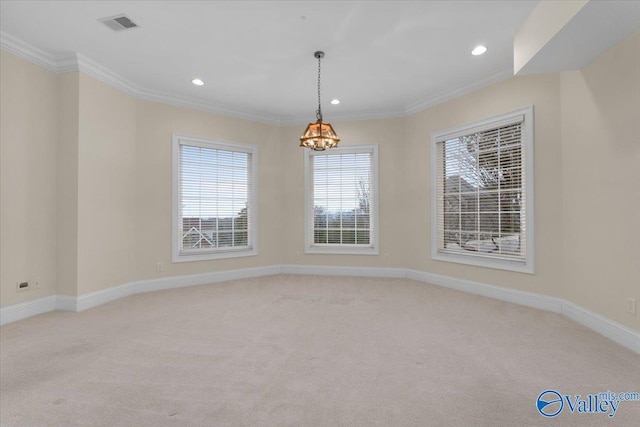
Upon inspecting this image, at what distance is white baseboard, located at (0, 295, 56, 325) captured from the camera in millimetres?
3314

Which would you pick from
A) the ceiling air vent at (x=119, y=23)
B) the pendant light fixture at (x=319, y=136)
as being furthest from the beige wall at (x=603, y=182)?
the ceiling air vent at (x=119, y=23)

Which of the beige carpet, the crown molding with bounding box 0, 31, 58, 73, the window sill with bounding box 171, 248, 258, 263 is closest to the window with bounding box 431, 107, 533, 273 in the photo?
the beige carpet

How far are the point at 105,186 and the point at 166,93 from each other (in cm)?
171

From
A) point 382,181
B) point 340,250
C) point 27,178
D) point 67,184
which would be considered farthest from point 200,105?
point 340,250

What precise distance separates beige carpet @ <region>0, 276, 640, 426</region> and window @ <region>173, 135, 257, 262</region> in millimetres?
1500

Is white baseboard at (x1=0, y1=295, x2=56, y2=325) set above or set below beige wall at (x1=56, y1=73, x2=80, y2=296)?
below

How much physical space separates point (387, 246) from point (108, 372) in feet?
14.4

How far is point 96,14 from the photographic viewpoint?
2.94 m

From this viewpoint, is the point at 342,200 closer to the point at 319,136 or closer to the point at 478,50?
the point at 319,136

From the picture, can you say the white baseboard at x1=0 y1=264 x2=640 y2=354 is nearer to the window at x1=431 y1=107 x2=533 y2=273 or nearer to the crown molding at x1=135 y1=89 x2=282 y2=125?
the window at x1=431 y1=107 x2=533 y2=273

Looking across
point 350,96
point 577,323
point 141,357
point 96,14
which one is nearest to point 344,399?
point 141,357

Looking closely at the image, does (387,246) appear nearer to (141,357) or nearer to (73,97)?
(141,357)

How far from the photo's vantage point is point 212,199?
539 cm

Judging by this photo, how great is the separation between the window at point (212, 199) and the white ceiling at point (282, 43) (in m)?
0.93
